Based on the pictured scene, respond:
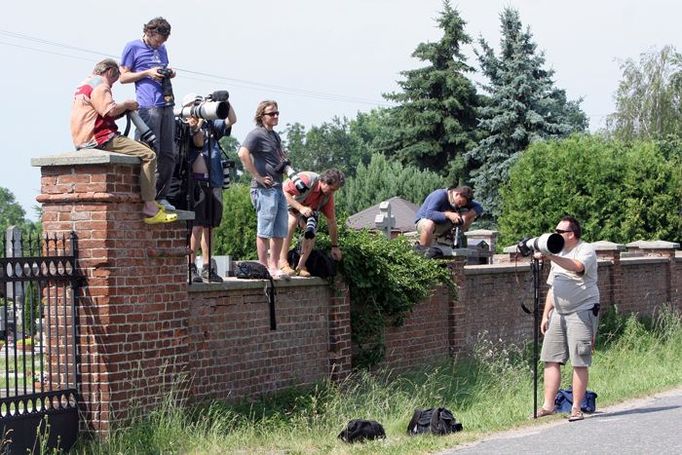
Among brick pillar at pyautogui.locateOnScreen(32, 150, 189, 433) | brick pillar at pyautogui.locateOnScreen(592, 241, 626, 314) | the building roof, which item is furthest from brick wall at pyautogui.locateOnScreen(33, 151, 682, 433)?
the building roof

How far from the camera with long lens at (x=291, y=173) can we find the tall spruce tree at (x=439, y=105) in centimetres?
3652

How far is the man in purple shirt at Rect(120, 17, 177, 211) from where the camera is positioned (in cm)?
1135

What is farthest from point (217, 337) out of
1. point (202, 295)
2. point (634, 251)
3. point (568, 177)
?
point (568, 177)

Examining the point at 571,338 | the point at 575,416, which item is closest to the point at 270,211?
the point at 571,338

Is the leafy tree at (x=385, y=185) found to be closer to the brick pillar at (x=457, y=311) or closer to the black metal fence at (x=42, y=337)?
the brick pillar at (x=457, y=311)

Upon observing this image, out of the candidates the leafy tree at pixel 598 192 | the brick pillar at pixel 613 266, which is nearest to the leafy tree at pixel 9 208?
the leafy tree at pixel 598 192

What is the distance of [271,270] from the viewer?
1314cm

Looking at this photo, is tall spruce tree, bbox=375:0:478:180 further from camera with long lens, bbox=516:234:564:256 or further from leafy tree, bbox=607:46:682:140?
camera with long lens, bbox=516:234:564:256

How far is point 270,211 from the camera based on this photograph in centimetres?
1299

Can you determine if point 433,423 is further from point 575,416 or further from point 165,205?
point 165,205

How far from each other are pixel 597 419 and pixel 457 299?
4.89 metres

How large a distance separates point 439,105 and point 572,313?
39044 mm

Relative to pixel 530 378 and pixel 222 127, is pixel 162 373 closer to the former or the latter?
pixel 222 127

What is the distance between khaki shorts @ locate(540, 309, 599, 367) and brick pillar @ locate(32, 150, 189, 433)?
4147mm
